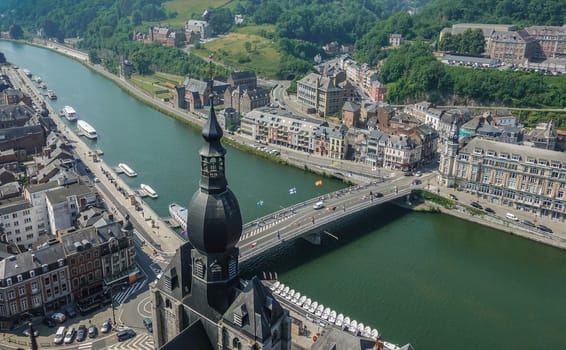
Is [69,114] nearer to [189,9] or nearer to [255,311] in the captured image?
[255,311]

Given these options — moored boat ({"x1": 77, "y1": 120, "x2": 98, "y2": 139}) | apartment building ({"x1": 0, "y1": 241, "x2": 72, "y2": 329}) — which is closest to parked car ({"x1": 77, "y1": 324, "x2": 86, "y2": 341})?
apartment building ({"x1": 0, "y1": 241, "x2": 72, "y2": 329})

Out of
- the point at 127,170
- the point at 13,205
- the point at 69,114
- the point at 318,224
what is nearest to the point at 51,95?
the point at 69,114

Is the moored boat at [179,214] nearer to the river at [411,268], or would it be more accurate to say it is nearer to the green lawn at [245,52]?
the river at [411,268]

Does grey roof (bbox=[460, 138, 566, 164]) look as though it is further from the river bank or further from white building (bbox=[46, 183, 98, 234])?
white building (bbox=[46, 183, 98, 234])

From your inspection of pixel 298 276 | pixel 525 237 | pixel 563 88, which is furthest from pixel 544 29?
pixel 298 276

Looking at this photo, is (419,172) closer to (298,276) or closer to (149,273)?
(298,276)

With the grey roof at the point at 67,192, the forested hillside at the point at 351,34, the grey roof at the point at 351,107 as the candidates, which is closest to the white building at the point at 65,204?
the grey roof at the point at 67,192

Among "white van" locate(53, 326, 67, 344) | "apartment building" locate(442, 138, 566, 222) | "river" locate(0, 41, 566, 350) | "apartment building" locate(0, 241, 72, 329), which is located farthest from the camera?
"apartment building" locate(442, 138, 566, 222)
